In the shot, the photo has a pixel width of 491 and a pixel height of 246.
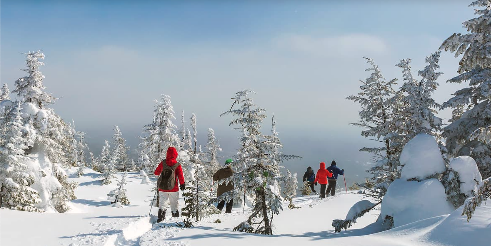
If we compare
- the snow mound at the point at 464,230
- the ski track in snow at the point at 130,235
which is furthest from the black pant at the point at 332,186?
the snow mound at the point at 464,230

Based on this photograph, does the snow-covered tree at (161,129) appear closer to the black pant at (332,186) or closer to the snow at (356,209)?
the black pant at (332,186)

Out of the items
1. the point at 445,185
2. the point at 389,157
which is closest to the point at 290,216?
the point at 389,157

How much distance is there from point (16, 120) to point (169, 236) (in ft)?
46.0

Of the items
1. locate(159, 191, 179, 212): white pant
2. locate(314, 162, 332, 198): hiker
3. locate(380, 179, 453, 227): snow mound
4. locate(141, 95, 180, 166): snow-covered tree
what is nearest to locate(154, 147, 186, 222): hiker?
locate(159, 191, 179, 212): white pant

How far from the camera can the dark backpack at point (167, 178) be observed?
948 centimetres

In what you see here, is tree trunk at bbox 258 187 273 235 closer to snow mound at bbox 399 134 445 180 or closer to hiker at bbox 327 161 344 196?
snow mound at bbox 399 134 445 180

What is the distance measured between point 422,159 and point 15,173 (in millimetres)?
18459

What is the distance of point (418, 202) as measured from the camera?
7.41 m

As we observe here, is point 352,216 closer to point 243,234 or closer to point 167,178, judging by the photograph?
point 243,234

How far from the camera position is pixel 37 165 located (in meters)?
17.5

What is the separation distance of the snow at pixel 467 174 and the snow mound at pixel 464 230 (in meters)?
2.19

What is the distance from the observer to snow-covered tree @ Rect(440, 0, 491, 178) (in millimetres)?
8609

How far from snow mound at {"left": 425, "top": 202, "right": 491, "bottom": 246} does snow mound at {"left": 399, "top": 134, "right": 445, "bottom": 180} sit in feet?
7.94

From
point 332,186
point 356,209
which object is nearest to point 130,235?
point 356,209
